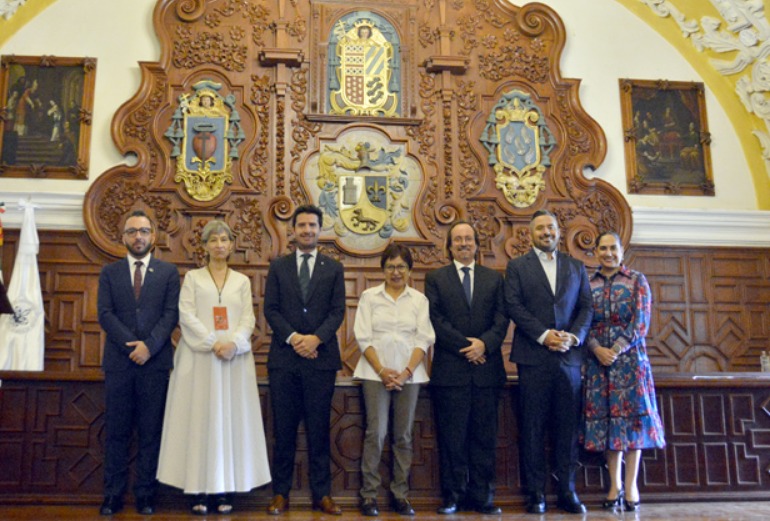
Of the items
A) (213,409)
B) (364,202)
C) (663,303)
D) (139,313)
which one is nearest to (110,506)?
(213,409)

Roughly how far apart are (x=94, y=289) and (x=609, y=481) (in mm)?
4128

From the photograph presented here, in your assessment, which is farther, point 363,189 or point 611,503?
point 363,189

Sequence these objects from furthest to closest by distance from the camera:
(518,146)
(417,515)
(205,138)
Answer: (518,146), (205,138), (417,515)

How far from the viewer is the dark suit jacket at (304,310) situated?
4.46 metres

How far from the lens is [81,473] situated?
15.1ft

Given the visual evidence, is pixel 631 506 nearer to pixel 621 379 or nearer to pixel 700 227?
pixel 621 379

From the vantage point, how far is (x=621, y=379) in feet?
15.1

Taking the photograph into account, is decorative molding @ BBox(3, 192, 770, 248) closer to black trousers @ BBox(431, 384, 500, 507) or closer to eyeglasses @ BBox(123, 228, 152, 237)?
black trousers @ BBox(431, 384, 500, 507)

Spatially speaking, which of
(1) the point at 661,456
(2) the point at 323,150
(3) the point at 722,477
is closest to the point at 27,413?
(2) the point at 323,150

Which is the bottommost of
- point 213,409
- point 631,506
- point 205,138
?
point 631,506

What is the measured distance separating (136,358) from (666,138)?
511 cm

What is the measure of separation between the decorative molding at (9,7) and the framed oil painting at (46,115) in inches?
13.5

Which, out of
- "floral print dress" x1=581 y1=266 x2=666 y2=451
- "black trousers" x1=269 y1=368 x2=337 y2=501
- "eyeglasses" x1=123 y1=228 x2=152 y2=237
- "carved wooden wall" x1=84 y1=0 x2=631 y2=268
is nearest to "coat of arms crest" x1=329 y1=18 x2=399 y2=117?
"carved wooden wall" x1=84 y1=0 x2=631 y2=268

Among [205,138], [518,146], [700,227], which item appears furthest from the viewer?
[700,227]
